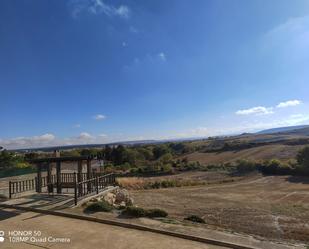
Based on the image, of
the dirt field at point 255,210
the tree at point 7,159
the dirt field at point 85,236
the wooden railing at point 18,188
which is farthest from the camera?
the tree at point 7,159

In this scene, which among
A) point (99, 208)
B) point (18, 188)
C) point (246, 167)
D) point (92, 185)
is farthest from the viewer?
point (246, 167)

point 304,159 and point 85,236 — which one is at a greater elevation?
point 85,236

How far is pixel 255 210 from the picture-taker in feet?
54.0

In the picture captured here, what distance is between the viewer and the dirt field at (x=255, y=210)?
1184 centimetres

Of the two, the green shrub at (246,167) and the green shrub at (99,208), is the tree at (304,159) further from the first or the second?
the green shrub at (99,208)

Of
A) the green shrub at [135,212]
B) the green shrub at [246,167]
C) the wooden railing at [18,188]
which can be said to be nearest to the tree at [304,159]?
the green shrub at [246,167]

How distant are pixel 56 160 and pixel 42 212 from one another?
3508 mm

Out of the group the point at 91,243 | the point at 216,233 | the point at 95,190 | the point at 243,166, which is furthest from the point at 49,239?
the point at 243,166

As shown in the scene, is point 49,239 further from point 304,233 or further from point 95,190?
point 304,233

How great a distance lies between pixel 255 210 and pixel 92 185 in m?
9.03

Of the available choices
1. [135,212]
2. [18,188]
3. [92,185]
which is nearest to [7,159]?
[18,188]

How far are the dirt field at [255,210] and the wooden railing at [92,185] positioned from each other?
9.23 ft

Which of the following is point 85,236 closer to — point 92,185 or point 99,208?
point 99,208

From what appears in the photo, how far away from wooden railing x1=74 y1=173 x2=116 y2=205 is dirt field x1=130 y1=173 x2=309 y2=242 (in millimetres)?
2813
